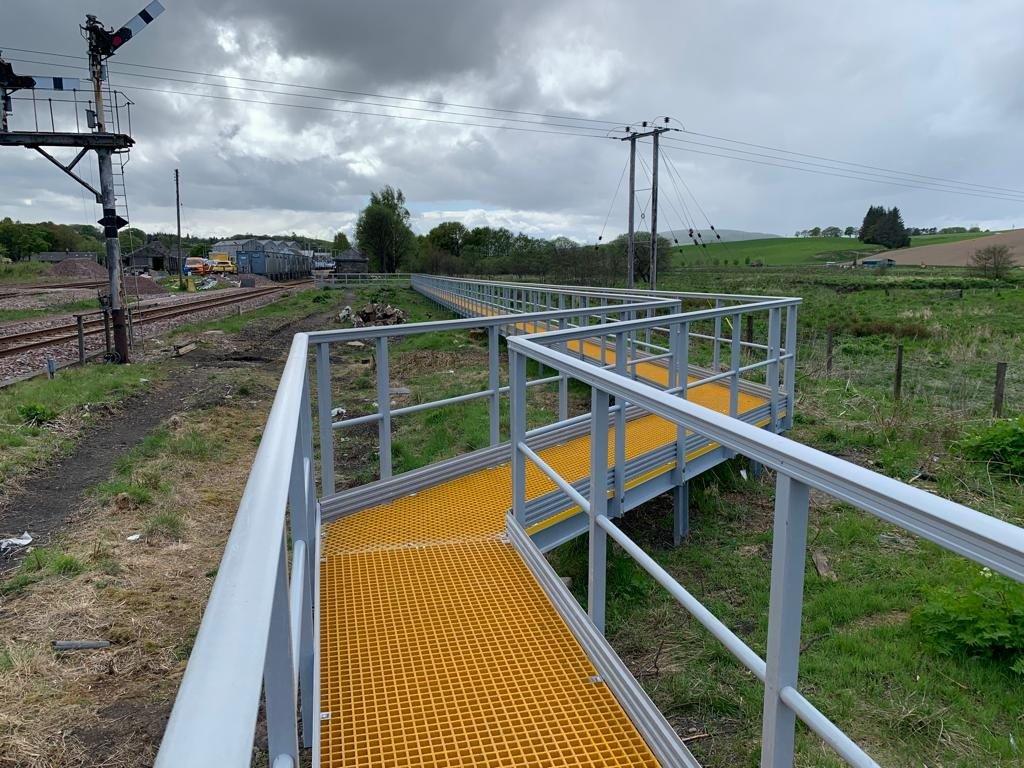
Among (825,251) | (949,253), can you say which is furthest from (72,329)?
(825,251)

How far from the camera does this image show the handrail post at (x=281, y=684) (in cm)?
118

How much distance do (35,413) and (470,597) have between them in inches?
340

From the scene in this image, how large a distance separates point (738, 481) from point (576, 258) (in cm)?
3633

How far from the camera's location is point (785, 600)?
1.70m

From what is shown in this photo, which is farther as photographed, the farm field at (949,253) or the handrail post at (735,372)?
the farm field at (949,253)

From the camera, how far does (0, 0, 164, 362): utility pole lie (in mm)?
14367

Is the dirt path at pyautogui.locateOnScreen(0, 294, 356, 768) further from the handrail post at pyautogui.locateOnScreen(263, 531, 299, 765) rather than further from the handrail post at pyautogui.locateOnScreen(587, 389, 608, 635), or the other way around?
the handrail post at pyautogui.locateOnScreen(263, 531, 299, 765)

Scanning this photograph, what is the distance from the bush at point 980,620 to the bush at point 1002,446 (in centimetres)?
348

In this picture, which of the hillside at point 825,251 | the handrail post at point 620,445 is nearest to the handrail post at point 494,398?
the handrail post at point 620,445

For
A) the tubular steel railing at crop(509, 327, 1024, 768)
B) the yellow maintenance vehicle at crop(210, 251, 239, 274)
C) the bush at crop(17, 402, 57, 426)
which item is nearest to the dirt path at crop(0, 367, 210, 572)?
the bush at crop(17, 402, 57, 426)

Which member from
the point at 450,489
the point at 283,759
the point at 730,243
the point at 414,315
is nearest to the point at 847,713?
the point at 450,489

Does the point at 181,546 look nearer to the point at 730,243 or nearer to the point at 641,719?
the point at 641,719

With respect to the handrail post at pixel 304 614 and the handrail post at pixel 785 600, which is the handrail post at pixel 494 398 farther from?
the handrail post at pixel 785 600

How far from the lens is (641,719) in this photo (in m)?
2.47
